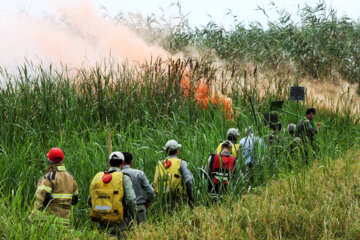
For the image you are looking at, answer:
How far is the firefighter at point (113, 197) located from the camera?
5418mm

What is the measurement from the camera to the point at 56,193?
5398mm

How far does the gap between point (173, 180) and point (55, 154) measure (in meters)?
1.65

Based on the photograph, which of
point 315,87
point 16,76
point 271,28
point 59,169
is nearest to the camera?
point 59,169

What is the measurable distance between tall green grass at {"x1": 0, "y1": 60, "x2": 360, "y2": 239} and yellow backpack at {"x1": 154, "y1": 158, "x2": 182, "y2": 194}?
12.3 inches

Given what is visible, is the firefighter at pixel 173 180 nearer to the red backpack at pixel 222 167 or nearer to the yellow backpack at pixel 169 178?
the yellow backpack at pixel 169 178

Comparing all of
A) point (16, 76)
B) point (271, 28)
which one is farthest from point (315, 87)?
point (16, 76)

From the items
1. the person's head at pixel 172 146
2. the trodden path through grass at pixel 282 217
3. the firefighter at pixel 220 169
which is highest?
the person's head at pixel 172 146

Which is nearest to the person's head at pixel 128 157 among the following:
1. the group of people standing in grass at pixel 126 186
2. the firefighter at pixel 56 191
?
the group of people standing in grass at pixel 126 186

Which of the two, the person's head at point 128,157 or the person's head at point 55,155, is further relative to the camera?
the person's head at point 128,157

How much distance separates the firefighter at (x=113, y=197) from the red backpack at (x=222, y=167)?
54.0 inches

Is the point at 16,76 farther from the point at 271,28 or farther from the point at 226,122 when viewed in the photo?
the point at 271,28

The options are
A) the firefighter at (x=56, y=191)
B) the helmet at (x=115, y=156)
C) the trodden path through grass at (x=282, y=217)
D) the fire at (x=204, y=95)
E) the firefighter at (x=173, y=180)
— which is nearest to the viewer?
the trodden path through grass at (x=282, y=217)

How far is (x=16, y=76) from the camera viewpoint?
29.5ft

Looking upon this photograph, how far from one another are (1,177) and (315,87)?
11355 mm
